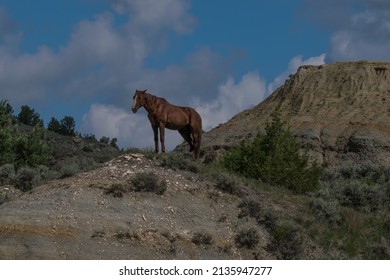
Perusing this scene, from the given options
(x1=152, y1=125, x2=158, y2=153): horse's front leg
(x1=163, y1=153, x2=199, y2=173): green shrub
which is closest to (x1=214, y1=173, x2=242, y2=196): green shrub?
(x1=163, y1=153, x2=199, y2=173): green shrub

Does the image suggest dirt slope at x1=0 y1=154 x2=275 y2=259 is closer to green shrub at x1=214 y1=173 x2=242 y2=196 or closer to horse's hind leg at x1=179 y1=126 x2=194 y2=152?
green shrub at x1=214 y1=173 x2=242 y2=196

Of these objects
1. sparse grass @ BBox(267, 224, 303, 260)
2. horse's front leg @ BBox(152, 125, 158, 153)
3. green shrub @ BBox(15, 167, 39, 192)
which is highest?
horse's front leg @ BBox(152, 125, 158, 153)

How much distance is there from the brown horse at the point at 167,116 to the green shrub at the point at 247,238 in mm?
4188

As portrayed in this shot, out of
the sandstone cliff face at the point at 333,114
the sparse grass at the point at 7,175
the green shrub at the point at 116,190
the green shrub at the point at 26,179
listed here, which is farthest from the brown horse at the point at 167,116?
the sandstone cliff face at the point at 333,114

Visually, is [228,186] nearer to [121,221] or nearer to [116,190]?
[116,190]

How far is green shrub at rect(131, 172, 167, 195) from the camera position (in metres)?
23.8

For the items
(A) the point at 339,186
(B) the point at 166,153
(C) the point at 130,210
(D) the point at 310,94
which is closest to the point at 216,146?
(D) the point at 310,94

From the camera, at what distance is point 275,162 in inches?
1170

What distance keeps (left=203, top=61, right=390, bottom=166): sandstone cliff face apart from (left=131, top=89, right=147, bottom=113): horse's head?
1123 inches

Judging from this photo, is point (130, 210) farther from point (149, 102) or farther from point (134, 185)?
point (149, 102)

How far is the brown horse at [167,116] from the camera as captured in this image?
84.5ft

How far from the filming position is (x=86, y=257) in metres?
21.0

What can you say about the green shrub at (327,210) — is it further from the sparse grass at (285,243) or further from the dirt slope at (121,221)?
the dirt slope at (121,221)

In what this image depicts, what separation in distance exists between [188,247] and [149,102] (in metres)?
5.41
